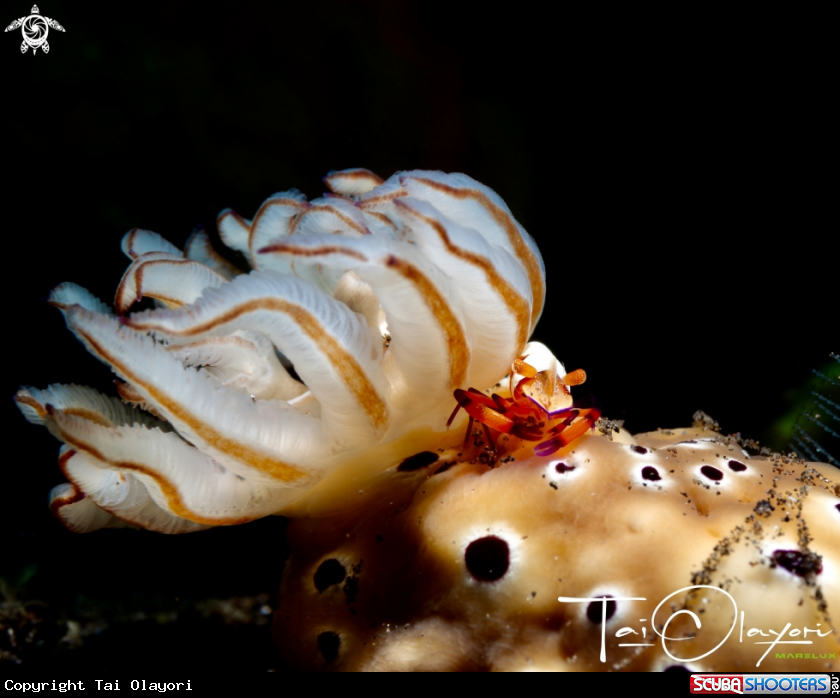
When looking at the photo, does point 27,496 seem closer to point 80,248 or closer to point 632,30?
point 80,248

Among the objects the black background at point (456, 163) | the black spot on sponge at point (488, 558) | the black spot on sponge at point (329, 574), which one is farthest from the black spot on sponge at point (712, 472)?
the black spot on sponge at point (329, 574)

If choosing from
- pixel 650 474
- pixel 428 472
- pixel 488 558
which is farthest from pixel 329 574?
pixel 650 474

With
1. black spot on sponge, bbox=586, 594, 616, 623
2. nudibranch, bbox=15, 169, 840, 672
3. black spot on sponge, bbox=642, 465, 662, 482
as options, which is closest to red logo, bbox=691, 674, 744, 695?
nudibranch, bbox=15, 169, 840, 672

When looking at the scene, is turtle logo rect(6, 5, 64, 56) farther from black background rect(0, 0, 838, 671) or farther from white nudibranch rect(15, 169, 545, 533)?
white nudibranch rect(15, 169, 545, 533)

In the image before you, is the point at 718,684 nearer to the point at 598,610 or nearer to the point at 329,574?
the point at 598,610

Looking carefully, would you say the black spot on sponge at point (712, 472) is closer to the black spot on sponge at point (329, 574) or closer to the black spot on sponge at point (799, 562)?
the black spot on sponge at point (799, 562)

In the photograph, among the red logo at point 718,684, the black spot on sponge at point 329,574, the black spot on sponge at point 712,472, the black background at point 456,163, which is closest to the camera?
the red logo at point 718,684
